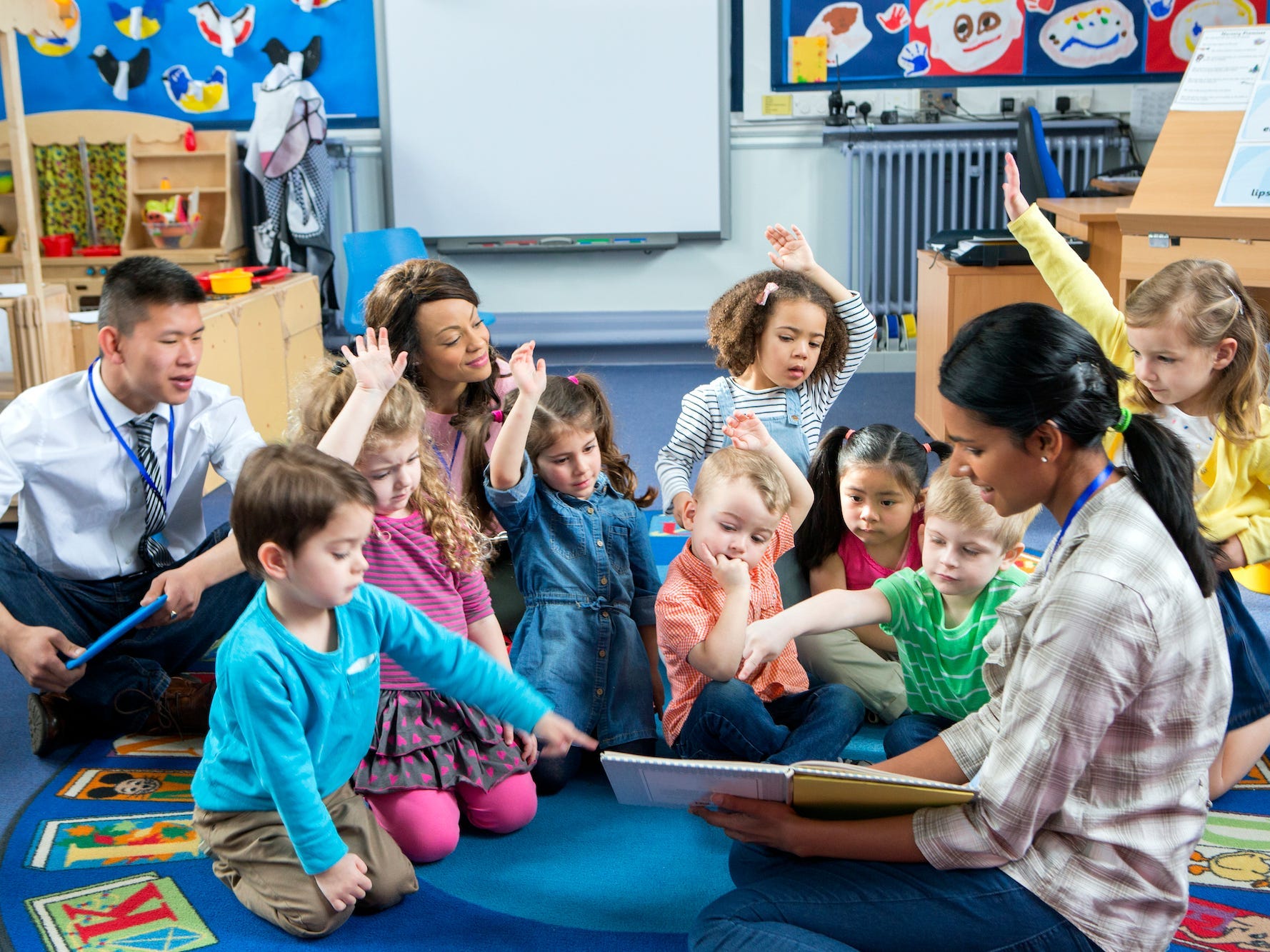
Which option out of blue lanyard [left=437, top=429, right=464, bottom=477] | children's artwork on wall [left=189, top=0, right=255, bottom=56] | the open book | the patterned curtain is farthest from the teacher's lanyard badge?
children's artwork on wall [left=189, top=0, right=255, bottom=56]

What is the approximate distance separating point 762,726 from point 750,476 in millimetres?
390

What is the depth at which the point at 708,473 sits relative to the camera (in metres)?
1.94

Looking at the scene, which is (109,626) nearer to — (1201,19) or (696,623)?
(696,623)

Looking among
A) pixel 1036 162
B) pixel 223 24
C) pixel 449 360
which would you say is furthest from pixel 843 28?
pixel 449 360

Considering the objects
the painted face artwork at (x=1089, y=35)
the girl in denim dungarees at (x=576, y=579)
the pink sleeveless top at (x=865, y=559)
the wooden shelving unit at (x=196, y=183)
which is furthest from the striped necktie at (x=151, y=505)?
the painted face artwork at (x=1089, y=35)

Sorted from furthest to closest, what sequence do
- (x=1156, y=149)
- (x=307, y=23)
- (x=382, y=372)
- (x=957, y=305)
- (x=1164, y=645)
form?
(x=307, y=23) < (x=957, y=305) < (x=1156, y=149) < (x=382, y=372) < (x=1164, y=645)

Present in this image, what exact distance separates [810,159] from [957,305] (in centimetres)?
186

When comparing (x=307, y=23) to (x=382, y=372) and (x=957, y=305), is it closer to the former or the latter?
(x=957, y=305)

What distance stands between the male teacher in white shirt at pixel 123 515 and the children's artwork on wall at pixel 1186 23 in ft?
15.4

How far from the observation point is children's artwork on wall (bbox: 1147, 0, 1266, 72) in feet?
17.4

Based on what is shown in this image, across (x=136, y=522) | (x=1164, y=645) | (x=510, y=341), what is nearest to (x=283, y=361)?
(x=510, y=341)

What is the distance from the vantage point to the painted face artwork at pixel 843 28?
5465mm

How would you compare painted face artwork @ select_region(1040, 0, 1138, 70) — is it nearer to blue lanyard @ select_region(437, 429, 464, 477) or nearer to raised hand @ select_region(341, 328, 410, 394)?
blue lanyard @ select_region(437, 429, 464, 477)

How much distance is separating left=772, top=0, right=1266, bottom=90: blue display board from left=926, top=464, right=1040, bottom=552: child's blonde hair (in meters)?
4.21
